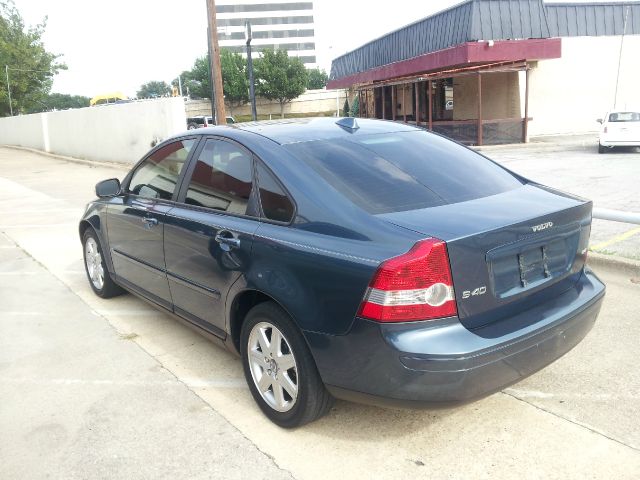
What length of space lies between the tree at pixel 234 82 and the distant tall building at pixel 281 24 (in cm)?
5578

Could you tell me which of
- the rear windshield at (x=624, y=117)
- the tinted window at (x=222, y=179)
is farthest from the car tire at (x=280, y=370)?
the rear windshield at (x=624, y=117)

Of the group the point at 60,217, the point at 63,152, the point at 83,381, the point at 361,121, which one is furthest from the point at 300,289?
→ the point at 63,152

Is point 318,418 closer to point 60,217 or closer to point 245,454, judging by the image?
point 245,454

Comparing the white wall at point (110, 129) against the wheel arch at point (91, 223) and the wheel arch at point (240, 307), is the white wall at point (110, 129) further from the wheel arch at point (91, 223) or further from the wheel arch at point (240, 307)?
the wheel arch at point (240, 307)

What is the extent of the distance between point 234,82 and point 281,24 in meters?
64.0

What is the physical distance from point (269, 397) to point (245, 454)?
0.37 metres

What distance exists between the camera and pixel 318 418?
10.2ft

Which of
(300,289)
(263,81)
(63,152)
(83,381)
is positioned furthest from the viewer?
(263,81)

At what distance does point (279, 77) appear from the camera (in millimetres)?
61375

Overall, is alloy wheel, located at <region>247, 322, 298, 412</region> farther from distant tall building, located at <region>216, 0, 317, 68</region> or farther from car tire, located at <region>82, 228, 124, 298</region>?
distant tall building, located at <region>216, 0, 317, 68</region>

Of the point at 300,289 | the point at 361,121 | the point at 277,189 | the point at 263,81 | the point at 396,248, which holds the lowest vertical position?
the point at 300,289

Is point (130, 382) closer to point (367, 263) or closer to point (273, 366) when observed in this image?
point (273, 366)

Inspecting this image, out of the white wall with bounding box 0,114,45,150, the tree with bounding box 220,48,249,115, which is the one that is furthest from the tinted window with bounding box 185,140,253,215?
the tree with bounding box 220,48,249,115

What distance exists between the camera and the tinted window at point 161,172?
4.20 metres
